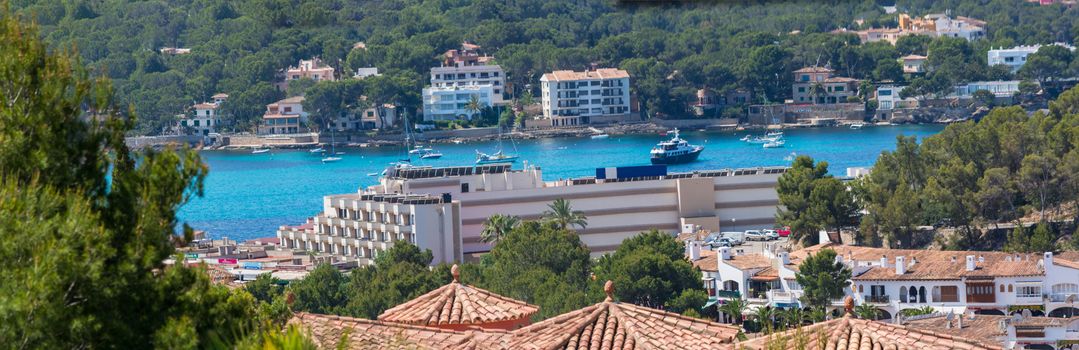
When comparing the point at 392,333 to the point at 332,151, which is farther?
the point at 332,151

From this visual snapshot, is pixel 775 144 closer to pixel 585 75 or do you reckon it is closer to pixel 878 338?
pixel 585 75

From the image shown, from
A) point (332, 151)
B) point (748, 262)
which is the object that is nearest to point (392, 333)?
point (748, 262)

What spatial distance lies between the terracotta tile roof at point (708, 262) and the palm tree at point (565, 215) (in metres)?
4.32

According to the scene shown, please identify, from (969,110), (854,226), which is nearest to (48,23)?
(969,110)

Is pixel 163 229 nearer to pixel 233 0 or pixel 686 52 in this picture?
pixel 686 52

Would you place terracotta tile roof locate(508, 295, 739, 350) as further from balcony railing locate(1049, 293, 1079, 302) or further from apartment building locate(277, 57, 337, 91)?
apartment building locate(277, 57, 337, 91)

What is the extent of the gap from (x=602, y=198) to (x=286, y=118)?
4109 cm

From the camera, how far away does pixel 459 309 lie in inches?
365

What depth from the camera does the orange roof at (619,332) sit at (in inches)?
308

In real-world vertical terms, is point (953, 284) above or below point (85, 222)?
below

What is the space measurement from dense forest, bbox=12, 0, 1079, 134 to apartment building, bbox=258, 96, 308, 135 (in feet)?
3.45

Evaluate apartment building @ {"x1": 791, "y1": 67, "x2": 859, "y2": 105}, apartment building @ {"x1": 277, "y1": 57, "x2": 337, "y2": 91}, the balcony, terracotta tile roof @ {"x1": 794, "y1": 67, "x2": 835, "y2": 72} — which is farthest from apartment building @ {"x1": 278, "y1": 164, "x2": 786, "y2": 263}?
apartment building @ {"x1": 277, "y1": 57, "x2": 337, "y2": 91}

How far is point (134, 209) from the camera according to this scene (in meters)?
5.52

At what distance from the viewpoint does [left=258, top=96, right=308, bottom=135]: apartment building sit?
74.1m
